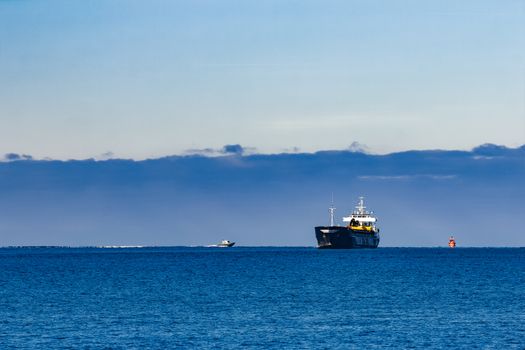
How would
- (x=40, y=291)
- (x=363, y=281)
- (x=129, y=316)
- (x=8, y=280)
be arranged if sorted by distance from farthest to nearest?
1. (x=8, y=280)
2. (x=363, y=281)
3. (x=40, y=291)
4. (x=129, y=316)

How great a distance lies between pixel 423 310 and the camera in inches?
3878

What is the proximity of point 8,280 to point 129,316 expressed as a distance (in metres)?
74.3

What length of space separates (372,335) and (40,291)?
62821 millimetres

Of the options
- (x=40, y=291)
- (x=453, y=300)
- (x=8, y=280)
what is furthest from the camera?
(x=8, y=280)

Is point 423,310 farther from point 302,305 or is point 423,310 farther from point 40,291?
point 40,291

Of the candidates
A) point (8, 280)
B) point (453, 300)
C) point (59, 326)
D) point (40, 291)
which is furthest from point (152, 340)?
point (8, 280)

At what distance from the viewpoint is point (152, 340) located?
246ft

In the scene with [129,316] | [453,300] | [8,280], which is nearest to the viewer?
[129,316]

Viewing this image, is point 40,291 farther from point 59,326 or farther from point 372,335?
point 372,335

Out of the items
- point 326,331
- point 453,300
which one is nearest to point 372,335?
point 326,331

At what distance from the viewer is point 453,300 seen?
4400 inches

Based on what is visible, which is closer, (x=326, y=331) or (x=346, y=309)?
(x=326, y=331)

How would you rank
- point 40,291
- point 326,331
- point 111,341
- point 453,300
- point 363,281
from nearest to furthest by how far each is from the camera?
point 111,341, point 326,331, point 453,300, point 40,291, point 363,281

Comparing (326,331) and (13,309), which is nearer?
(326,331)
